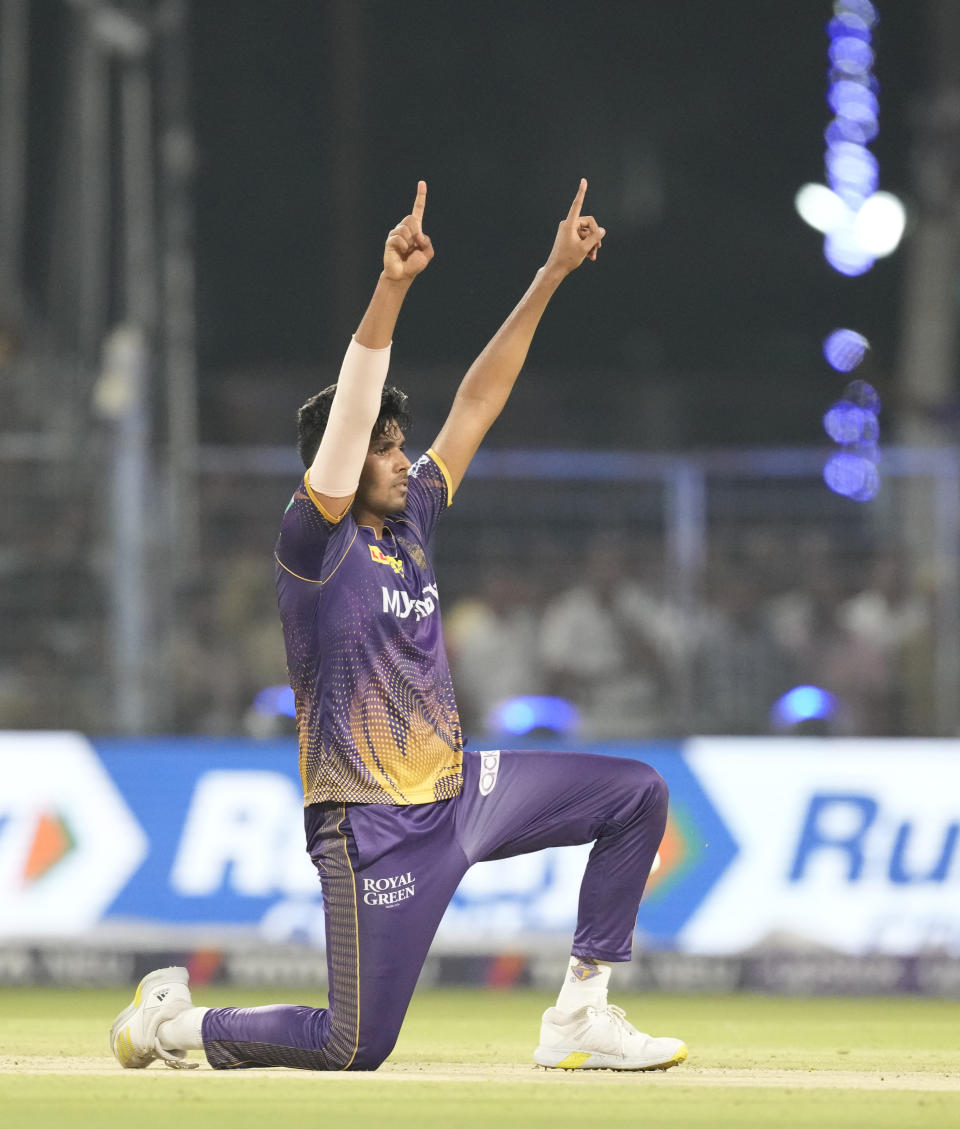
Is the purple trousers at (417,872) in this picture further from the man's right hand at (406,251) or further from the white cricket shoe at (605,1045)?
the man's right hand at (406,251)

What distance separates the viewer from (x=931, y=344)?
18.6 meters

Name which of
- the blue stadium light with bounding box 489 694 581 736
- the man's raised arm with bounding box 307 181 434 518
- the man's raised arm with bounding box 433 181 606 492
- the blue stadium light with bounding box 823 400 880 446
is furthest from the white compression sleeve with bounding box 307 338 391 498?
the blue stadium light with bounding box 823 400 880 446

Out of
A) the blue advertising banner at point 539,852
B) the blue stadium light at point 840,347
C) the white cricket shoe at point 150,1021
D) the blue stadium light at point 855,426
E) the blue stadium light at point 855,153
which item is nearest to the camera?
the white cricket shoe at point 150,1021

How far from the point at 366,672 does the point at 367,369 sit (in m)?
1.07

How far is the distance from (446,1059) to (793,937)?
3.71m

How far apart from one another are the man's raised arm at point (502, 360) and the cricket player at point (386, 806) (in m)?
0.36

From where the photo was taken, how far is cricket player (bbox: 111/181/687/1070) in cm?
632

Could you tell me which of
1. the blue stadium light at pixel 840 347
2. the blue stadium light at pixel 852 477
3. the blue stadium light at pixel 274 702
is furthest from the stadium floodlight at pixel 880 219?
the blue stadium light at pixel 274 702

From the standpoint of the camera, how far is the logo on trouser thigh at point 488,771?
6613mm

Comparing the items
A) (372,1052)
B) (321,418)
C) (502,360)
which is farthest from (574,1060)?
(502,360)

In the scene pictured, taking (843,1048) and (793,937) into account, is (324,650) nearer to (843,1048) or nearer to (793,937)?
(843,1048)

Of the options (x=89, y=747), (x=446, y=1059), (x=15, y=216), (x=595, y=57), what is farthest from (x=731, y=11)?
(x=446, y=1059)

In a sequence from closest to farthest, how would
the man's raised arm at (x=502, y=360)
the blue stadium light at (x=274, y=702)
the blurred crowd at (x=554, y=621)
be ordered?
the man's raised arm at (x=502, y=360) < the blue stadium light at (x=274, y=702) < the blurred crowd at (x=554, y=621)

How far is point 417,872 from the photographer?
6375 millimetres
